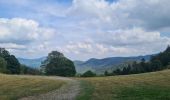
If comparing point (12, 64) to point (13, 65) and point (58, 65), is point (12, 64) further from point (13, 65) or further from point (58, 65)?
point (58, 65)

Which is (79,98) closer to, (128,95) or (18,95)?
(128,95)

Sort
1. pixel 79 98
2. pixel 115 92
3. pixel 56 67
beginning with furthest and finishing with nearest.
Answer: pixel 56 67, pixel 115 92, pixel 79 98

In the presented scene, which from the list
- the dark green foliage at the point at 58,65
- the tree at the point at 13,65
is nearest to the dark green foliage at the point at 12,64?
the tree at the point at 13,65

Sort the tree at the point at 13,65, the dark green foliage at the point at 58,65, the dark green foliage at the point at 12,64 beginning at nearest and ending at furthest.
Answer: the dark green foliage at the point at 58,65
the dark green foliage at the point at 12,64
the tree at the point at 13,65

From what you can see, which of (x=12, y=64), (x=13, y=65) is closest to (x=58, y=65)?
(x=13, y=65)

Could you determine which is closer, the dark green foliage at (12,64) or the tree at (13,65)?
the dark green foliage at (12,64)

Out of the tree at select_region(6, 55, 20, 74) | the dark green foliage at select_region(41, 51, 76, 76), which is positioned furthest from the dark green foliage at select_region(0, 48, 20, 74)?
the dark green foliage at select_region(41, 51, 76, 76)

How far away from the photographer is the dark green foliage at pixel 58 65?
117019mm

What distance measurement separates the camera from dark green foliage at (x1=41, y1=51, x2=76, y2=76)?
384ft

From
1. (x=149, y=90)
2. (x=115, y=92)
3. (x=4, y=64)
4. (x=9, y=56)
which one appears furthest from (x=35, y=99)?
(x=9, y=56)

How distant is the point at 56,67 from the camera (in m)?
122

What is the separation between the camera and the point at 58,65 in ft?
397

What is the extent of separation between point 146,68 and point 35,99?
290 ft

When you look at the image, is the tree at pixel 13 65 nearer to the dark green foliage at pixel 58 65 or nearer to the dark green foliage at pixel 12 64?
the dark green foliage at pixel 12 64
